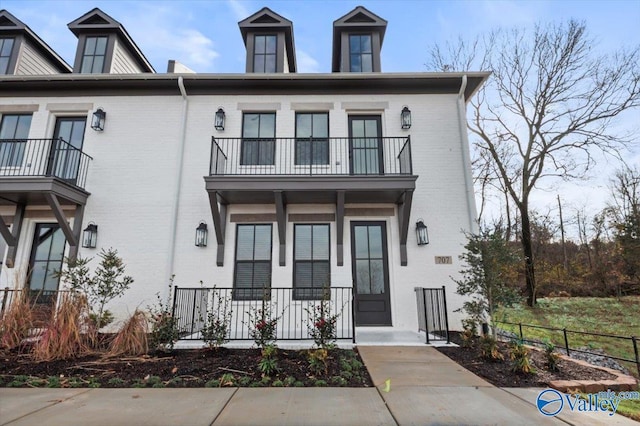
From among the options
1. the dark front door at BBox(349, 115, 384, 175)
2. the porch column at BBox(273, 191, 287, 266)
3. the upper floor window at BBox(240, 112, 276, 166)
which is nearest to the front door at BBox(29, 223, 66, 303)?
the upper floor window at BBox(240, 112, 276, 166)

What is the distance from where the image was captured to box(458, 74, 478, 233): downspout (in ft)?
25.0

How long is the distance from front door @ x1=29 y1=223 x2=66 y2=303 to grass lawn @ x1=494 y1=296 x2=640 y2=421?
1034cm

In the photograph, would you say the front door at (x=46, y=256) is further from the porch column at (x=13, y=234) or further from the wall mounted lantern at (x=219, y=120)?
the wall mounted lantern at (x=219, y=120)

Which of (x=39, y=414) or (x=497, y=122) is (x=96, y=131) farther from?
(x=497, y=122)

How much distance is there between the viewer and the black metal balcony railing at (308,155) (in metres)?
7.92

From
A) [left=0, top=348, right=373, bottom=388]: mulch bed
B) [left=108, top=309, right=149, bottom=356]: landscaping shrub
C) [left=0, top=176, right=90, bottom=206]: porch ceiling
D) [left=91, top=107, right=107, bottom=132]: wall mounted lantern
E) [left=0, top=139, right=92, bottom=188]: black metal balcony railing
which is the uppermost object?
[left=91, top=107, right=107, bottom=132]: wall mounted lantern

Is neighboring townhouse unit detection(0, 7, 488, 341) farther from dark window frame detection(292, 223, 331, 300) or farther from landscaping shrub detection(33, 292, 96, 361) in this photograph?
landscaping shrub detection(33, 292, 96, 361)

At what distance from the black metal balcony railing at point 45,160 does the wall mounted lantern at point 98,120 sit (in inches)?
29.5

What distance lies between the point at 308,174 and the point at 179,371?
4.76 meters

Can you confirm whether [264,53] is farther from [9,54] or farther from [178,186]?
[9,54]

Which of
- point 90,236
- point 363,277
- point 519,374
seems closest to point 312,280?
point 363,277

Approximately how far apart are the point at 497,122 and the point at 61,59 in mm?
16137

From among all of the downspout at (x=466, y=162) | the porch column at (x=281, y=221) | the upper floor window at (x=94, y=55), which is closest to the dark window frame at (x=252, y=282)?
the porch column at (x=281, y=221)

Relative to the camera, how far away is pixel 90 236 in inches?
294
